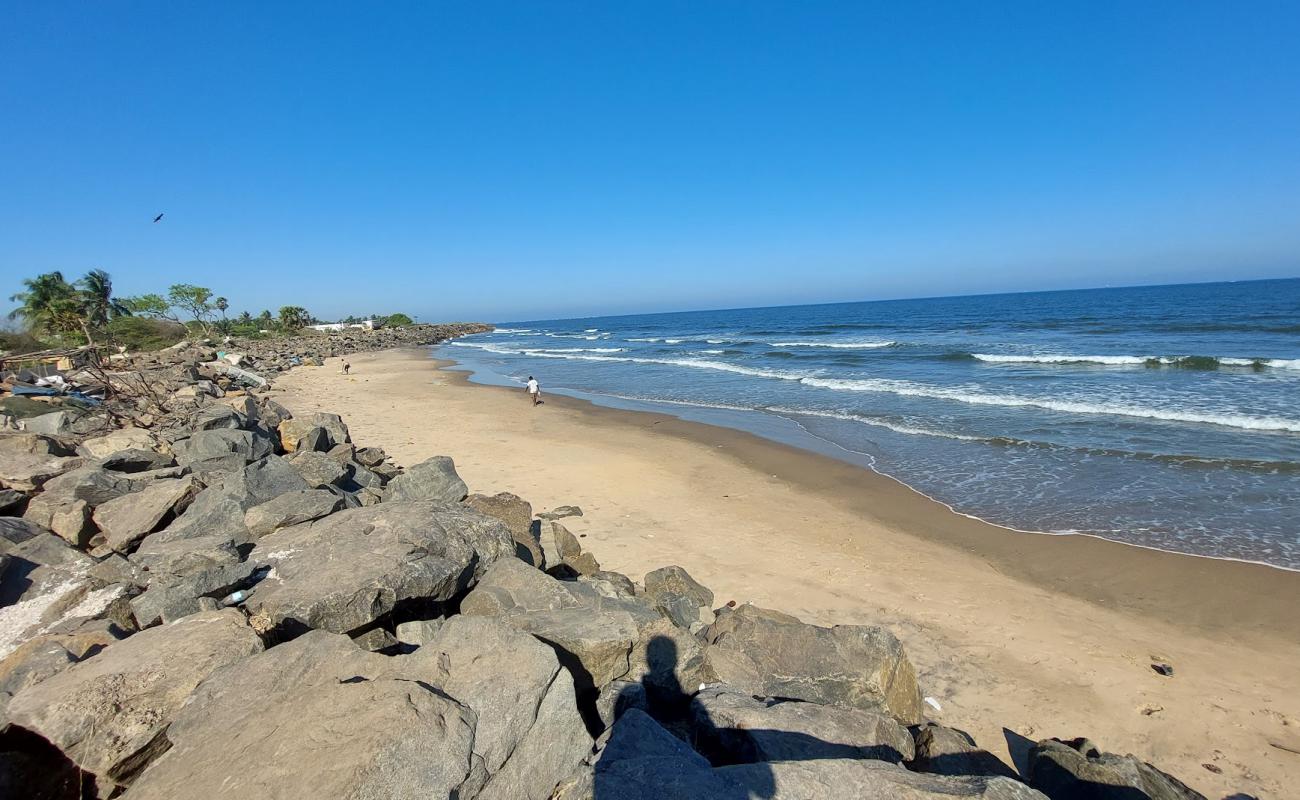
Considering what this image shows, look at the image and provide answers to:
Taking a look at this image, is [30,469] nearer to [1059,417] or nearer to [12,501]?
[12,501]

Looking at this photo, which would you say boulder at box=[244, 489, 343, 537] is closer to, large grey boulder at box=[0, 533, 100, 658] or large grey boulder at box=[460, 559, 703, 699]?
large grey boulder at box=[0, 533, 100, 658]

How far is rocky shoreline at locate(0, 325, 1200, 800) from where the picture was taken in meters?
2.86

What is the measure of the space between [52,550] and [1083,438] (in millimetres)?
18422

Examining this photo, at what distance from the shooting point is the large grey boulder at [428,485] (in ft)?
25.7

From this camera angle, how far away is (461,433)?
1666cm

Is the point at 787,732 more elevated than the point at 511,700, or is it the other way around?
the point at 511,700

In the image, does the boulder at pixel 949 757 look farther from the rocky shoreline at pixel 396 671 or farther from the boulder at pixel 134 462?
the boulder at pixel 134 462

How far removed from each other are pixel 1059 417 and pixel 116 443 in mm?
21258

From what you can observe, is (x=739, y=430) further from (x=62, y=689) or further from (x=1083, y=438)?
(x=62, y=689)

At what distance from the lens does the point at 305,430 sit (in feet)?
34.6

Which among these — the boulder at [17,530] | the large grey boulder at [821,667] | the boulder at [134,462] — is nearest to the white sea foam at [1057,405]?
the large grey boulder at [821,667]

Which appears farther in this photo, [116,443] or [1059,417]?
[1059,417]

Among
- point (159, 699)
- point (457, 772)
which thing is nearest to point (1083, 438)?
point (457, 772)

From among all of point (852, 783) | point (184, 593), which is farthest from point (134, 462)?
point (852, 783)
